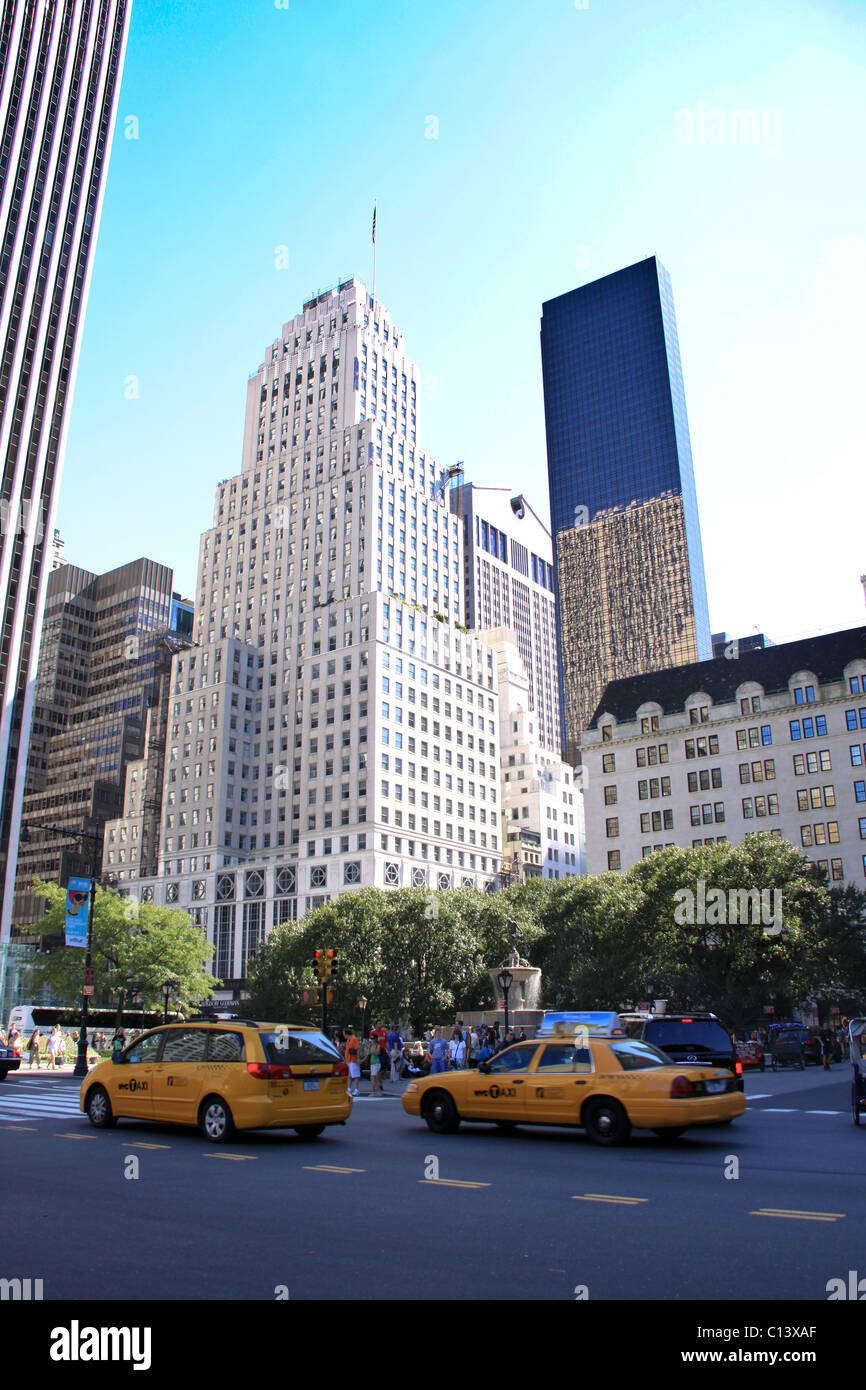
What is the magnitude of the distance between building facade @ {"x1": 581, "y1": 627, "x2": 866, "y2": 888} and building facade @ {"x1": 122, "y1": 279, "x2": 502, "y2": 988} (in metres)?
24.2

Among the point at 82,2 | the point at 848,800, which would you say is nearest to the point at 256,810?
the point at 848,800

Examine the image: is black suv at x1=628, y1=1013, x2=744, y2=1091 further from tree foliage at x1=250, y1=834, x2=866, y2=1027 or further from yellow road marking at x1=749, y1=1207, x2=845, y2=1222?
tree foliage at x1=250, y1=834, x2=866, y2=1027

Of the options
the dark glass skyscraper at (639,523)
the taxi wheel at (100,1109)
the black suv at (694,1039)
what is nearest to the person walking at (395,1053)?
the black suv at (694,1039)

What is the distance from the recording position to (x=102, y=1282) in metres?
6.18

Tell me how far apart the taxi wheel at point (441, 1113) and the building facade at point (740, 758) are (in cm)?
6163

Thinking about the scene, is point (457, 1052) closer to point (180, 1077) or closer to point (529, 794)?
point (180, 1077)

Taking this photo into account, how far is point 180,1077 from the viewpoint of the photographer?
14648 millimetres

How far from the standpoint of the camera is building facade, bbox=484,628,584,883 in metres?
133

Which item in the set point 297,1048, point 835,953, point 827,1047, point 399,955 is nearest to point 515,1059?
point 297,1048

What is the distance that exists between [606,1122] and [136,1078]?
7.15m

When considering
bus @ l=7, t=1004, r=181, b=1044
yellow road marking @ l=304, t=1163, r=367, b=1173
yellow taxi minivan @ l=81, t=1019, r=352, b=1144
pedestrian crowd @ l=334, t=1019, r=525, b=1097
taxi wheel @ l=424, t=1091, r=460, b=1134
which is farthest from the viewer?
bus @ l=7, t=1004, r=181, b=1044

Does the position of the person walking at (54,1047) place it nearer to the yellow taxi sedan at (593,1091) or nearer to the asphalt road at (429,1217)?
the asphalt road at (429,1217)

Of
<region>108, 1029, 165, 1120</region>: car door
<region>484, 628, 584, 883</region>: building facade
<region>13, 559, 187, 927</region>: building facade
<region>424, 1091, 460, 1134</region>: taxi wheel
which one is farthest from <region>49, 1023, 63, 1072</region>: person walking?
<region>13, 559, 187, 927</region>: building facade
